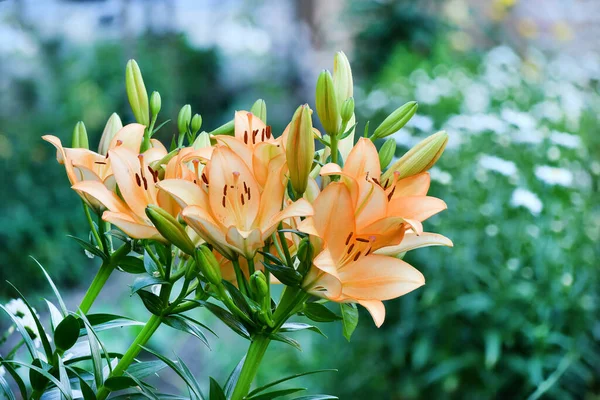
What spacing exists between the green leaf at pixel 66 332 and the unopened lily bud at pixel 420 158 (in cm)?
21

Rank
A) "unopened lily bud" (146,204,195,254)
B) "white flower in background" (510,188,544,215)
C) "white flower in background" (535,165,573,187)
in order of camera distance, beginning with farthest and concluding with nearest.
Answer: "white flower in background" (535,165,573,187)
"white flower in background" (510,188,544,215)
"unopened lily bud" (146,204,195,254)

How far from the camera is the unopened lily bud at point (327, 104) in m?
0.42

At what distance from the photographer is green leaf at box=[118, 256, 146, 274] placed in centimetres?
46

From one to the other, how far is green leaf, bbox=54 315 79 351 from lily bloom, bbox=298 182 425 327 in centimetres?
15

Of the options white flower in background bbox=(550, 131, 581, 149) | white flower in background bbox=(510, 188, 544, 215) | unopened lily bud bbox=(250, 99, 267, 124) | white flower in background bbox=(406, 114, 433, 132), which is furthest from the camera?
white flower in background bbox=(406, 114, 433, 132)

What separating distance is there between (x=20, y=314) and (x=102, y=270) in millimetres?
182

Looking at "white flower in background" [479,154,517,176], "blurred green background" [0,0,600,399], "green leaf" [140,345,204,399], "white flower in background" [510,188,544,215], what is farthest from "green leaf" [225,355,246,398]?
"white flower in background" [479,154,517,176]

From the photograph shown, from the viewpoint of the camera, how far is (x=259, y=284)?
389 millimetres

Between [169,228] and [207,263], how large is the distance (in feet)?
0.09

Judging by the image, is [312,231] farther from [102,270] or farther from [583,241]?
[583,241]

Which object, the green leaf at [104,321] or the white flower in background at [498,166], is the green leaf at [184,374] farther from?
the white flower in background at [498,166]

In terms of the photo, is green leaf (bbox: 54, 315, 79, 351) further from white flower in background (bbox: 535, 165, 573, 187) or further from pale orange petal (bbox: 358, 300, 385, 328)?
white flower in background (bbox: 535, 165, 573, 187)

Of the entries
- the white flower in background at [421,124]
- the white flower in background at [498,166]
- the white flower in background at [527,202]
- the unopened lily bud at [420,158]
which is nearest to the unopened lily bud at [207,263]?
the unopened lily bud at [420,158]

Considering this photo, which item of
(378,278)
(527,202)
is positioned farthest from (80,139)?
(527,202)
